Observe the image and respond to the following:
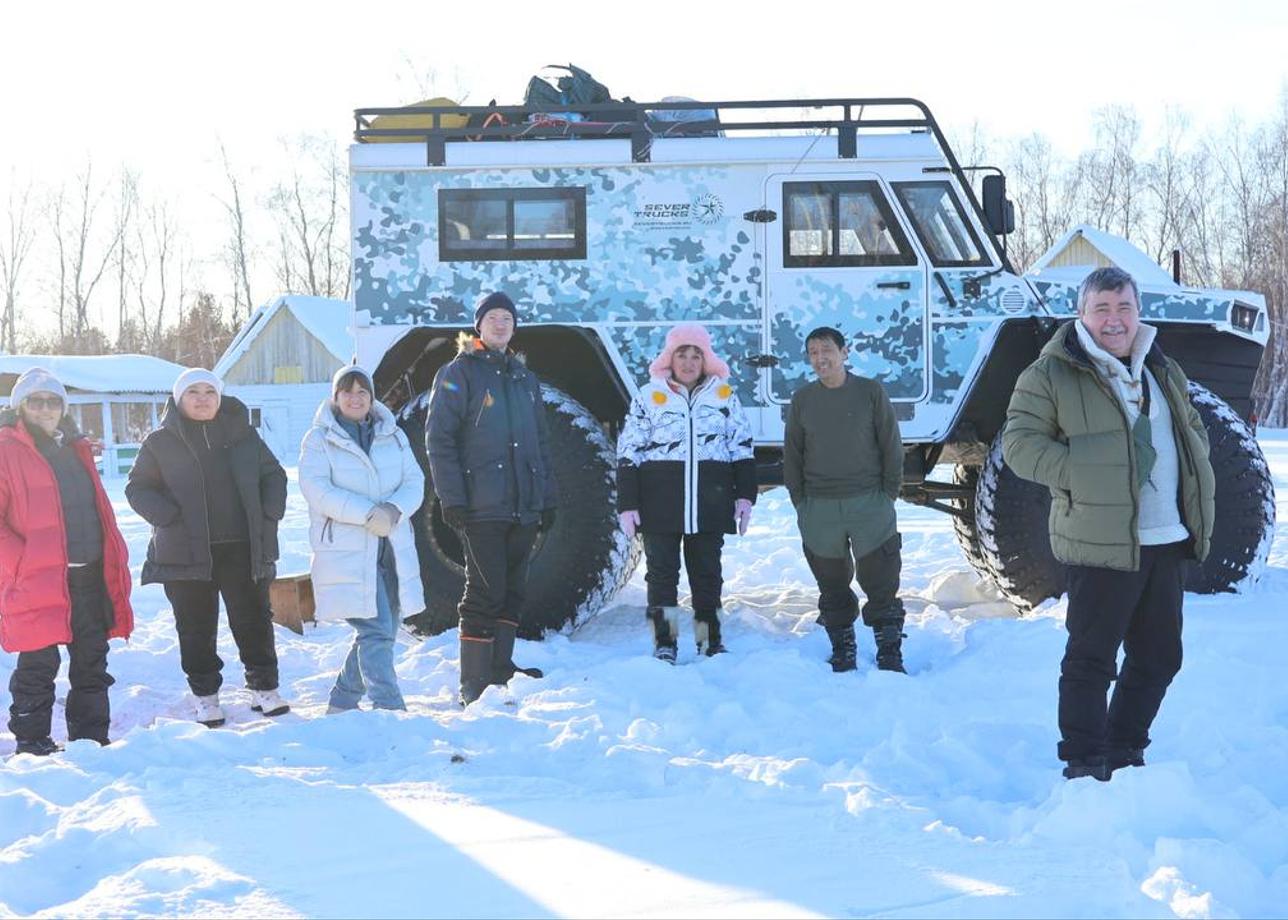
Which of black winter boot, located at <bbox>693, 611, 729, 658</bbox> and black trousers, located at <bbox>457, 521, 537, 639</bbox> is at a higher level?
black trousers, located at <bbox>457, 521, 537, 639</bbox>

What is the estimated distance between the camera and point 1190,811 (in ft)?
10.8

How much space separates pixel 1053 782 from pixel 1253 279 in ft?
125

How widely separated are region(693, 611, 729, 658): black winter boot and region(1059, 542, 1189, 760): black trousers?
231 cm

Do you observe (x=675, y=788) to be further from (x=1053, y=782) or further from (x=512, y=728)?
(x=1053, y=782)

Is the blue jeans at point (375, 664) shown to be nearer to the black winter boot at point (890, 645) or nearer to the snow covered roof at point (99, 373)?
the black winter boot at point (890, 645)

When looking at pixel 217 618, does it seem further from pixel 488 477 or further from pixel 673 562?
pixel 673 562

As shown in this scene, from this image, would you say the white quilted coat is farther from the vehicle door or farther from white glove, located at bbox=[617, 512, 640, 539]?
the vehicle door

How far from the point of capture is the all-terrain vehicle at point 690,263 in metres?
6.54

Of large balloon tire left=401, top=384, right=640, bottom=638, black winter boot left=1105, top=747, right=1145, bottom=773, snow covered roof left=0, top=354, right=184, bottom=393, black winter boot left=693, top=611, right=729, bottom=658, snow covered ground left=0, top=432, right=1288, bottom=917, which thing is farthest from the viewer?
snow covered roof left=0, top=354, right=184, bottom=393

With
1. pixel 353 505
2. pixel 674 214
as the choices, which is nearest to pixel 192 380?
pixel 353 505

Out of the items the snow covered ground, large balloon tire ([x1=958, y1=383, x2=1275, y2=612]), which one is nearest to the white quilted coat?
the snow covered ground

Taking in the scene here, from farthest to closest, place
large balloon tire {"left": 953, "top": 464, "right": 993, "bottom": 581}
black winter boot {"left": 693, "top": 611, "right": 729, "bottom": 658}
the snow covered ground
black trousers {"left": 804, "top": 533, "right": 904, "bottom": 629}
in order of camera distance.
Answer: large balloon tire {"left": 953, "top": 464, "right": 993, "bottom": 581}, black winter boot {"left": 693, "top": 611, "right": 729, "bottom": 658}, black trousers {"left": 804, "top": 533, "right": 904, "bottom": 629}, the snow covered ground

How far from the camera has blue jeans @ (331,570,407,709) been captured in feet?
16.5

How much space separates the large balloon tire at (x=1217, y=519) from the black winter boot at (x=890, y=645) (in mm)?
1017
